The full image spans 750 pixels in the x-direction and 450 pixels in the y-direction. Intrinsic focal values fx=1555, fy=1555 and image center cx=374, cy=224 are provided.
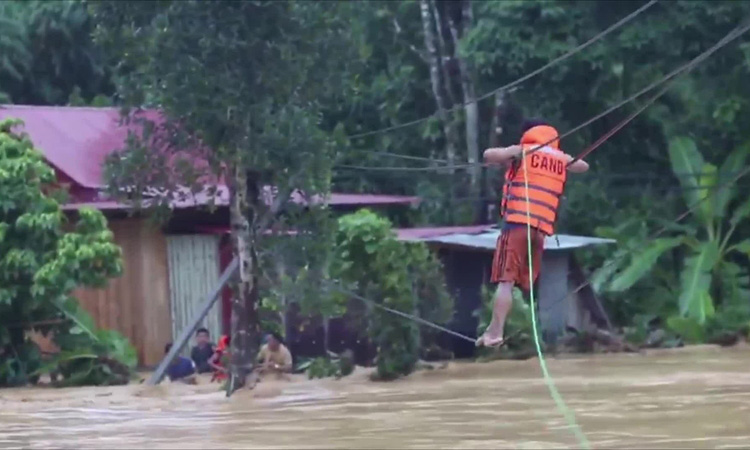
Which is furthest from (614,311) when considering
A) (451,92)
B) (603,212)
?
(451,92)

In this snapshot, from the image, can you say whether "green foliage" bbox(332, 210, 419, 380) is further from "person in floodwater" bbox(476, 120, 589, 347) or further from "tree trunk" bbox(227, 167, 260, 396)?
"person in floodwater" bbox(476, 120, 589, 347)

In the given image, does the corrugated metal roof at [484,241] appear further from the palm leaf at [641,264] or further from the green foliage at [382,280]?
the green foliage at [382,280]

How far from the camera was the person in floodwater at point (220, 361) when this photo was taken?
16.0 meters

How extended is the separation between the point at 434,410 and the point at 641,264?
289 inches

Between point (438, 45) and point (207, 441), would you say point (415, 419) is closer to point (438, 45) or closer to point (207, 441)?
point (207, 441)

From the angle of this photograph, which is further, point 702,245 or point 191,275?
point 191,275

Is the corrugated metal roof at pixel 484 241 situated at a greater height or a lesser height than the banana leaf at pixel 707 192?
lesser

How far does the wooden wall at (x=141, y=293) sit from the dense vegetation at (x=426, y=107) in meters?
2.68

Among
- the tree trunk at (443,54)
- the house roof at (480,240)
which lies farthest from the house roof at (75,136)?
the tree trunk at (443,54)

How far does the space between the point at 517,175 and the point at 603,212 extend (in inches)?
486

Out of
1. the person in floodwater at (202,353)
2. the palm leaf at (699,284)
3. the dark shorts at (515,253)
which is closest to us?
the dark shorts at (515,253)

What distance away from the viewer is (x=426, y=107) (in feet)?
75.9

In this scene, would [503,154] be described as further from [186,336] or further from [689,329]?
[689,329]

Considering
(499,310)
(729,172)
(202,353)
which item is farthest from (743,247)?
(499,310)
